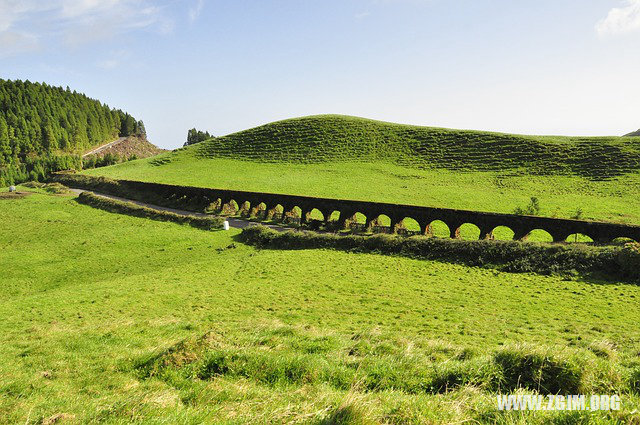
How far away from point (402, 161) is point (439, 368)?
88692 millimetres

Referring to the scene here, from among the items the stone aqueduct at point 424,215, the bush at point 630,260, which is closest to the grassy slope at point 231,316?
the bush at point 630,260

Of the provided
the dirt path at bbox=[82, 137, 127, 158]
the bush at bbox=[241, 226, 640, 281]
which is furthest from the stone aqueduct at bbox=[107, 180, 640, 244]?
the dirt path at bbox=[82, 137, 127, 158]

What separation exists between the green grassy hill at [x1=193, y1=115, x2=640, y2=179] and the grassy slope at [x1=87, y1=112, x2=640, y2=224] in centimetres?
24

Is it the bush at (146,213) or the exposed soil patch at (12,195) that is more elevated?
the exposed soil patch at (12,195)

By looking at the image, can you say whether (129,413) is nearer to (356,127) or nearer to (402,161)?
(402,161)

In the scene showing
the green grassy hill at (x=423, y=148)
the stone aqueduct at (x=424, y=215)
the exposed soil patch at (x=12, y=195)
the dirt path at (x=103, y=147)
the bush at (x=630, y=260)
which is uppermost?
the dirt path at (x=103, y=147)

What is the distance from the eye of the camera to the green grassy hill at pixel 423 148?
7906 centimetres

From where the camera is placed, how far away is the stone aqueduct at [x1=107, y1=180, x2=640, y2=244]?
37906mm

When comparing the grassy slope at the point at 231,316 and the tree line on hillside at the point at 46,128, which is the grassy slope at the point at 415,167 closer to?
the tree line on hillside at the point at 46,128

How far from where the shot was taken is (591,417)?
5094 millimetres

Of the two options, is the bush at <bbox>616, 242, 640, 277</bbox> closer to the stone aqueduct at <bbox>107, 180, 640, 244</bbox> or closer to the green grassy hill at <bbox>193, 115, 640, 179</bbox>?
the stone aqueduct at <bbox>107, 180, 640, 244</bbox>

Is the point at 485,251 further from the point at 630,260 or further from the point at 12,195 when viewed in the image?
the point at 12,195

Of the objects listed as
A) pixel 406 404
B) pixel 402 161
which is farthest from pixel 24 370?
pixel 402 161

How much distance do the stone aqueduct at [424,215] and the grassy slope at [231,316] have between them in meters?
10.5
